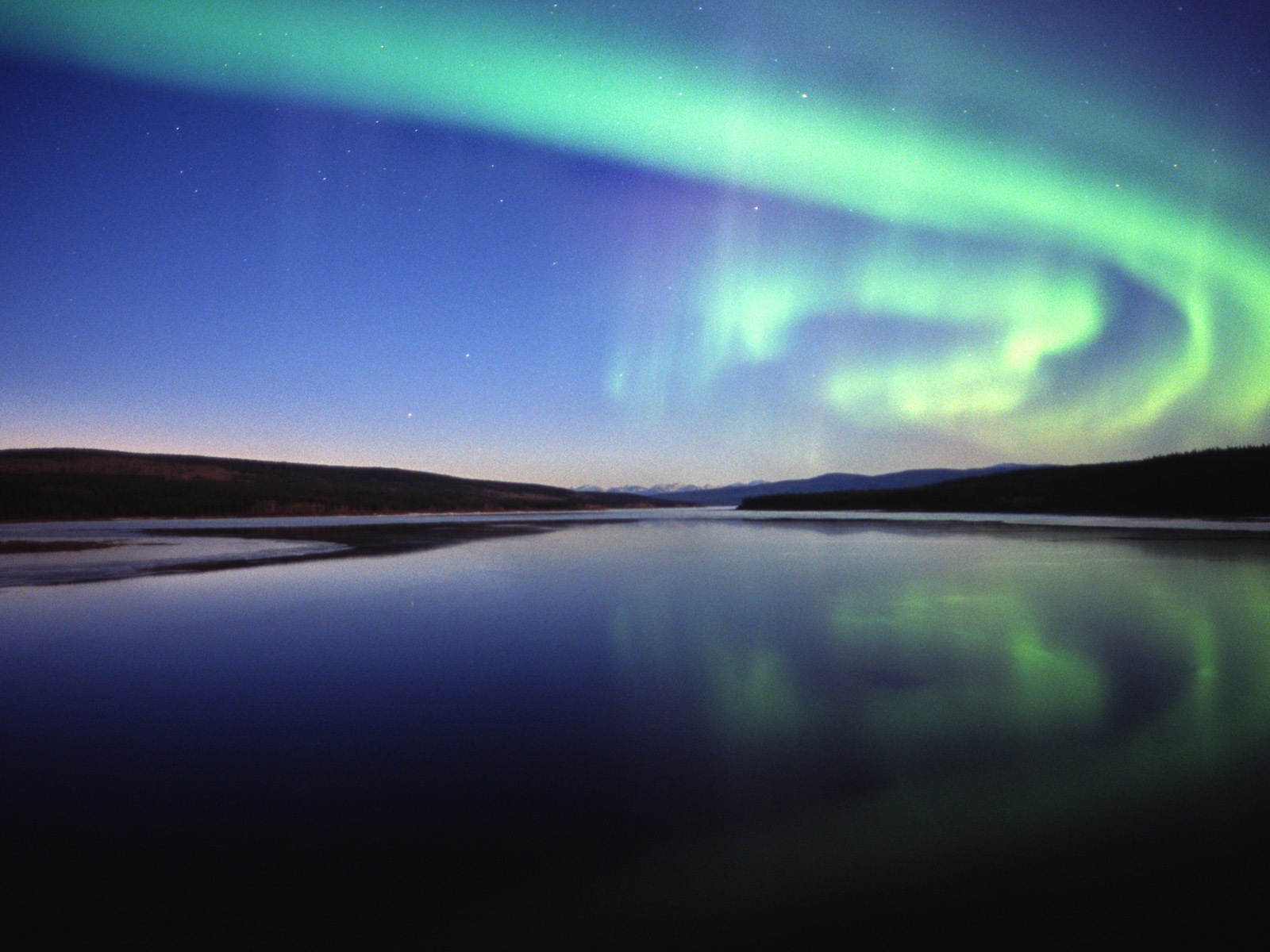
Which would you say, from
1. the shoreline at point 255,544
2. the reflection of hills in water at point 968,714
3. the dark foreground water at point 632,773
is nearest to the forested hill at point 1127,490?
the shoreline at point 255,544

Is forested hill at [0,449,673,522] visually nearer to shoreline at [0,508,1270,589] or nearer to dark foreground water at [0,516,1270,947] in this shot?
shoreline at [0,508,1270,589]

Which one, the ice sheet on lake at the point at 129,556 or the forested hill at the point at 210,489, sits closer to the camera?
the ice sheet on lake at the point at 129,556

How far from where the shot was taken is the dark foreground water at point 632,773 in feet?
10.9

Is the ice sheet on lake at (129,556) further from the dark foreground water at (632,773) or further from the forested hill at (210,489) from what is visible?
the forested hill at (210,489)

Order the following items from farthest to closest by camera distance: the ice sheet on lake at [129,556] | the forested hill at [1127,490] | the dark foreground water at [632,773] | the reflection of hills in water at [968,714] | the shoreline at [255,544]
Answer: the forested hill at [1127,490], the shoreline at [255,544], the ice sheet on lake at [129,556], the reflection of hills in water at [968,714], the dark foreground water at [632,773]

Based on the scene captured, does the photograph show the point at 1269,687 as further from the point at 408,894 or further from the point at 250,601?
the point at 250,601

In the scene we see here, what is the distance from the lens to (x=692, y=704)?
6547 mm

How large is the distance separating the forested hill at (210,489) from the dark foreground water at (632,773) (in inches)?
2599

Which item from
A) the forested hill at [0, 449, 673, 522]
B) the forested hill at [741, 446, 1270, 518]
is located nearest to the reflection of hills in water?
the forested hill at [741, 446, 1270, 518]

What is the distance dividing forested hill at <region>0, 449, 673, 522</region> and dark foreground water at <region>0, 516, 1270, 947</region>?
66.0 meters

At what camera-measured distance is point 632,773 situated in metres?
4.94

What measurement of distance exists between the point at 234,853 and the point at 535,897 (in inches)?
70.9

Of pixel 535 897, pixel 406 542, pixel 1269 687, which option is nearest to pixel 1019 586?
pixel 1269 687

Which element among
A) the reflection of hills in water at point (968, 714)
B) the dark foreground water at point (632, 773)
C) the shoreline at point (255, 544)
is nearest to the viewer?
the dark foreground water at point (632, 773)
